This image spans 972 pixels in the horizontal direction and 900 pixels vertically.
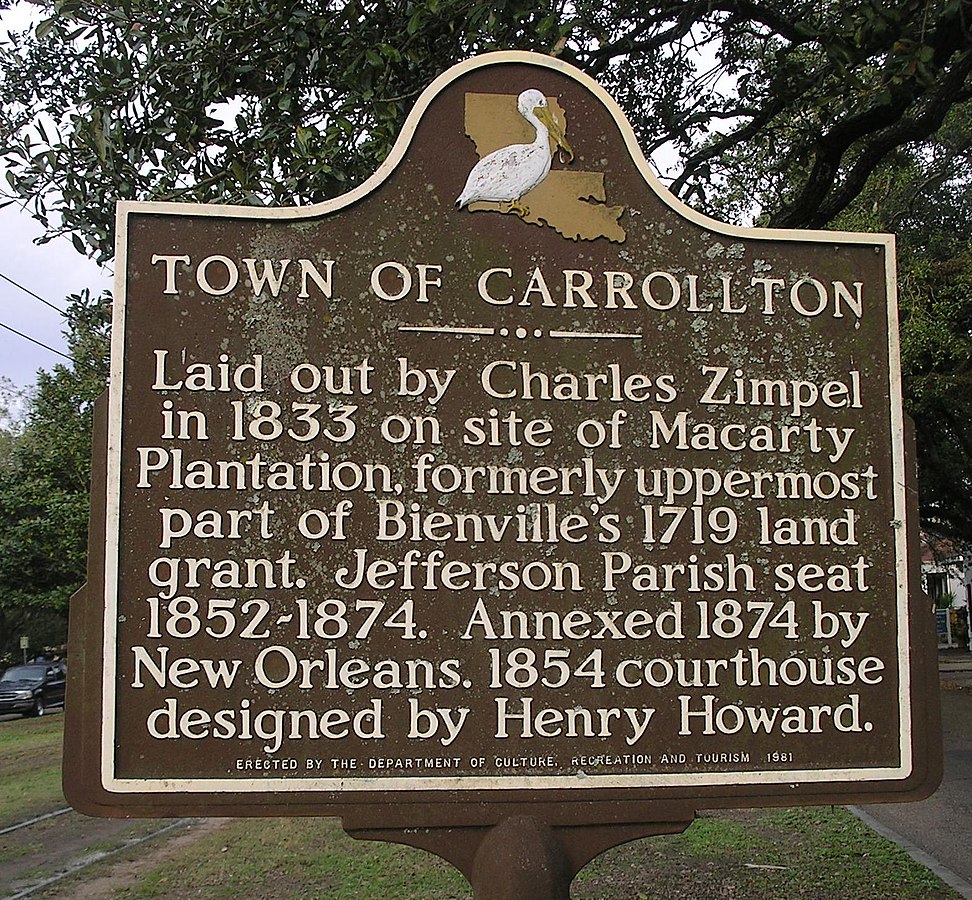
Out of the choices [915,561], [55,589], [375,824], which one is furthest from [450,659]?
[55,589]

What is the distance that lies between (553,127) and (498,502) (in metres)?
1.33

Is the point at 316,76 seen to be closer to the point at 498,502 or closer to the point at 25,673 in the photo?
the point at 498,502

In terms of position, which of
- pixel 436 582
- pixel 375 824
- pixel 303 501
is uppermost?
pixel 303 501

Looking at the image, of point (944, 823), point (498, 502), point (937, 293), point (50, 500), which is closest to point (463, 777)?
point (498, 502)

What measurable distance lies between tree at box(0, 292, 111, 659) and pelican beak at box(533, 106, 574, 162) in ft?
71.4

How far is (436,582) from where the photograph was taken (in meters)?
3.51

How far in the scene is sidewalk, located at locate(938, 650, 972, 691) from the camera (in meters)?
27.7

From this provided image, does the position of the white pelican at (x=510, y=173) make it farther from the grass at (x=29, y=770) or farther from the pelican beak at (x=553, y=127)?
A: the grass at (x=29, y=770)

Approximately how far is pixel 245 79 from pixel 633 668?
181 inches

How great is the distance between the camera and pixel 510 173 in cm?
373

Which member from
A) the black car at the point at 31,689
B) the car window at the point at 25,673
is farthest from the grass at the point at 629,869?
the car window at the point at 25,673

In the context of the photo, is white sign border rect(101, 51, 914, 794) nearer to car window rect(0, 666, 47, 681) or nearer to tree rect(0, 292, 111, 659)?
tree rect(0, 292, 111, 659)

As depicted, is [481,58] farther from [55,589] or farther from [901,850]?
[55,589]

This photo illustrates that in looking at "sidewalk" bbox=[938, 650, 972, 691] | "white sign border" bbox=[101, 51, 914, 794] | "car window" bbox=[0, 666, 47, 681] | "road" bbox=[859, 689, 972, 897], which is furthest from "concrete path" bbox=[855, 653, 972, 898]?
"car window" bbox=[0, 666, 47, 681]
